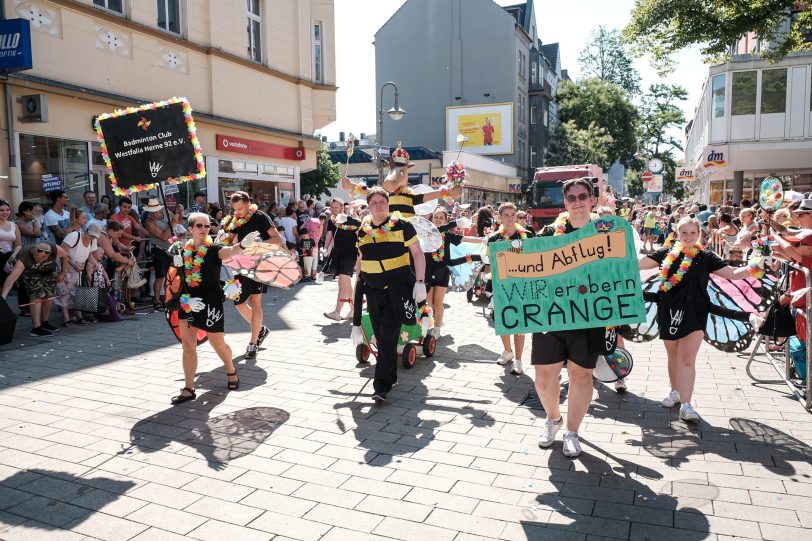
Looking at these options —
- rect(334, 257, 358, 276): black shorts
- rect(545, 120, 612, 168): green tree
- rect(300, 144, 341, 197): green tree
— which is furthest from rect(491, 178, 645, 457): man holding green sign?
rect(545, 120, 612, 168): green tree

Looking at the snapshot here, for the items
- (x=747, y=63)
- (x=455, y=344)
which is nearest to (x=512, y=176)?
(x=747, y=63)

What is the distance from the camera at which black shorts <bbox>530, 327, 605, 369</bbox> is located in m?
4.49

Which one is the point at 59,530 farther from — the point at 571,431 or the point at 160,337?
the point at 160,337

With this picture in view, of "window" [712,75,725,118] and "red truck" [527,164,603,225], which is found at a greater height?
"window" [712,75,725,118]

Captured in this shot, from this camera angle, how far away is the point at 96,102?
13.4 m

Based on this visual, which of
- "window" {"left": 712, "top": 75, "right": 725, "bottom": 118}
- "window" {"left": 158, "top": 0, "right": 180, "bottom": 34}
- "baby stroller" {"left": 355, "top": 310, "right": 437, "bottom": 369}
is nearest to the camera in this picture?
"baby stroller" {"left": 355, "top": 310, "right": 437, "bottom": 369}

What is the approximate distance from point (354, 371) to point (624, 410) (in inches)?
112

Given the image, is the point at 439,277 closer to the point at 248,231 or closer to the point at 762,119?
the point at 248,231

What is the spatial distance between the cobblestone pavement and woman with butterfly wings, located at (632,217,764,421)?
45cm

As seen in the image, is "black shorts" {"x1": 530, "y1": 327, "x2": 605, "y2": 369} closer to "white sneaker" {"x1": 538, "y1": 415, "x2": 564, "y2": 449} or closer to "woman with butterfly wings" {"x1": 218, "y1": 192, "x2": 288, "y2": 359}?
"white sneaker" {"x1": 538, "y1": 415, "x2": 564, "y2": 449}

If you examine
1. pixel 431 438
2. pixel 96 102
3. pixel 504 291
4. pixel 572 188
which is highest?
Answer: pixel 96 102

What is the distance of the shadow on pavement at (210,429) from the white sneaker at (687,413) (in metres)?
3.27

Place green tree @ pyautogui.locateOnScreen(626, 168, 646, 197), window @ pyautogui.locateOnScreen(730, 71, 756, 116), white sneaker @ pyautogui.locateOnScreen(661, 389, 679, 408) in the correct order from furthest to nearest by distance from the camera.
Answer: green tree @ pyautogui.locateOnScreen(626, 168, 646, 197) → window @ pyautogui.locateOnScreen(730, 71, 756, 116) → white sneaker @ pyautogui.locateOnScreen(661, 389, 679, 408)

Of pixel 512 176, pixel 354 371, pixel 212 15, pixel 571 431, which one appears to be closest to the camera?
pixel 571 431
